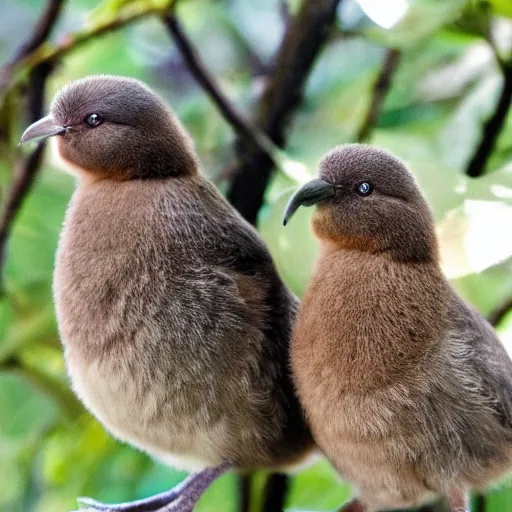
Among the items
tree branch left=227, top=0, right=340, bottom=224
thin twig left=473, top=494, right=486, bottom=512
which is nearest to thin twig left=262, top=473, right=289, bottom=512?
thin twig left=473, top=494, right=486, bottom=512

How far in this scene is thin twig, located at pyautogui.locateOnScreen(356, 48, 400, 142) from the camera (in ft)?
3.15

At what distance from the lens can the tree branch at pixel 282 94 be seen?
3.00 feet

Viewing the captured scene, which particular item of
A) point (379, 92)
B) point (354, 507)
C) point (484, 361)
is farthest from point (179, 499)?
point (379, 92)

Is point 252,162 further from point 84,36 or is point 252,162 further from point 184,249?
point 184,249

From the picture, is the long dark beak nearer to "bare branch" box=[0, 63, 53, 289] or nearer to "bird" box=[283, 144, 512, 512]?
"bird" box=[283, 144, 512, 512]

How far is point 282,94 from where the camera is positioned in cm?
96

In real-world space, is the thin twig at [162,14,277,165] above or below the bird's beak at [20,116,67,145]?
below

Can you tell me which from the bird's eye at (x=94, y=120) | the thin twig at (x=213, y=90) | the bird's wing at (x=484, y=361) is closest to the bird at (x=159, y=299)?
the bird's eye at (x=94, y=120)

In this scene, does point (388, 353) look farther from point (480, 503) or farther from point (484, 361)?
point (480, 503)

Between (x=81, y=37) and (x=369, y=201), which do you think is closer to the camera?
(x=369, y=201)

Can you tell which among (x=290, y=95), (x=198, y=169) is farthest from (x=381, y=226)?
(x=290, y=95)

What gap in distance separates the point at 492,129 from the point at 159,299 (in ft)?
1.55

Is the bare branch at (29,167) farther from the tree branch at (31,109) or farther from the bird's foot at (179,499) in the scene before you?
the bird's foot at (179,499)

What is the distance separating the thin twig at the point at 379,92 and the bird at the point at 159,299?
1.45 ft
